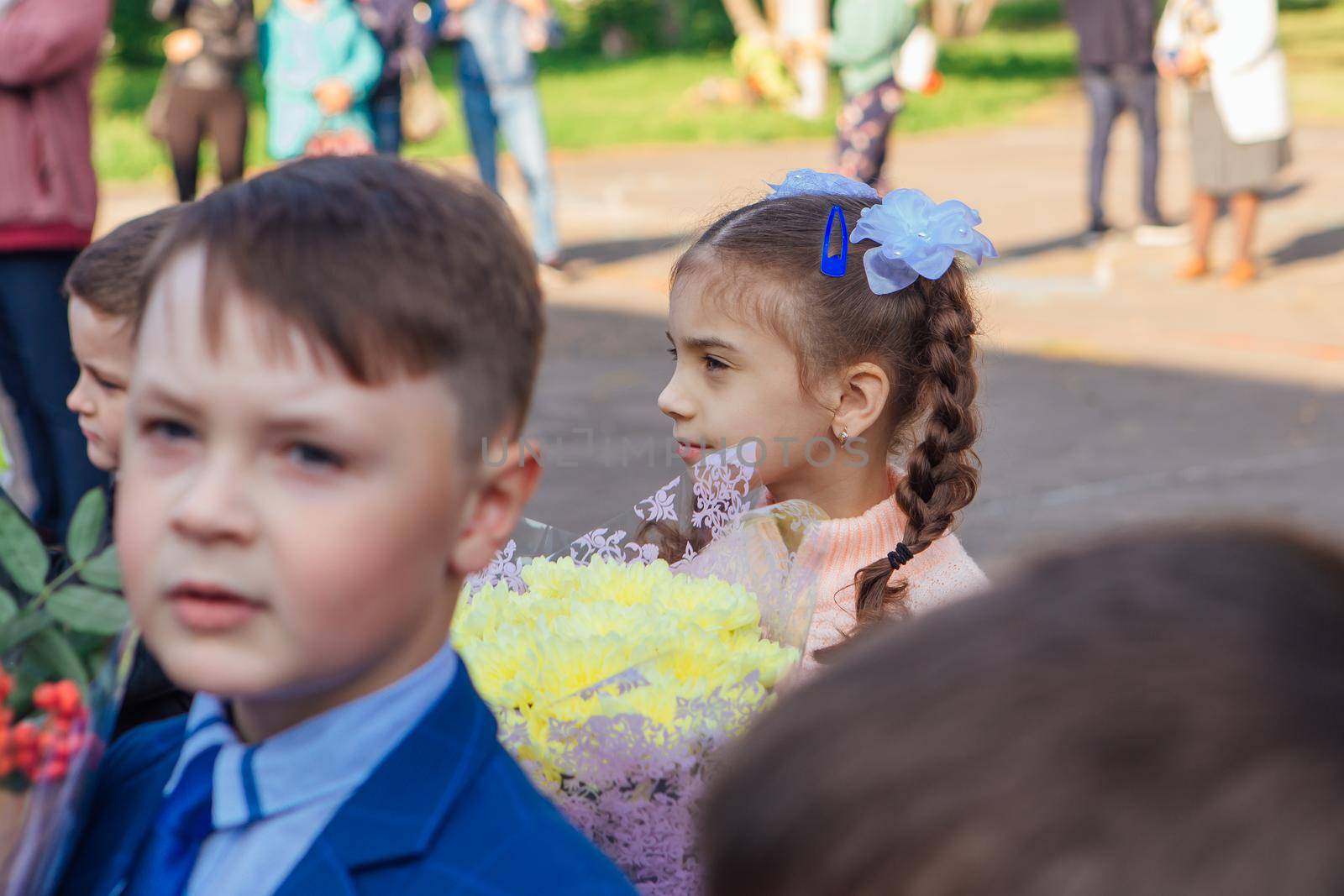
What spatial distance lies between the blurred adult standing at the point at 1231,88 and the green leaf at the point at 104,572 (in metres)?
8.66

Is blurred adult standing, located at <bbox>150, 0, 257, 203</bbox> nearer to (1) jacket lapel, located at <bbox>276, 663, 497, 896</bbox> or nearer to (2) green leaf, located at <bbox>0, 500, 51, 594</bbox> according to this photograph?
(2) green leaf, located at <bbox>0, 500, 51, 594</bbox>

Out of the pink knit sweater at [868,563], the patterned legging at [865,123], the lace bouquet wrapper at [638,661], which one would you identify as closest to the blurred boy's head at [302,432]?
the lace bouquet wrapper at [638,661]

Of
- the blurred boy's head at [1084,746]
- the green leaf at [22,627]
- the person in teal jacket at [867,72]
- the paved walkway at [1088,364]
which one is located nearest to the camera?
the blurred boy's head at [1084,746]

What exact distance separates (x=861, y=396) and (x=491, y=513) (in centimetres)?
169

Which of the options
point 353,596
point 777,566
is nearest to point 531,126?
point 777,566

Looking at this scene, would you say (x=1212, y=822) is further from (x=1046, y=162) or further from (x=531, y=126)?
(x=1046, y=162)

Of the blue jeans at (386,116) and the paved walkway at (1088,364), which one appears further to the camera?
the blue jeans at (386,116)

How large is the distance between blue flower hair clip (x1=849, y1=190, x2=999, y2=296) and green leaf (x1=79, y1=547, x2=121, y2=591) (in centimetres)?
176

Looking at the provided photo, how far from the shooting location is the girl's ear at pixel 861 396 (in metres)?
2.88

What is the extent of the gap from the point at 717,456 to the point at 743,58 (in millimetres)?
16516

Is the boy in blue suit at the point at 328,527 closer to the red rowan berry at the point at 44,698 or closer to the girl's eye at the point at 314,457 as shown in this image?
the girl's eye at the point at 314,457

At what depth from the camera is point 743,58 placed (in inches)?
714

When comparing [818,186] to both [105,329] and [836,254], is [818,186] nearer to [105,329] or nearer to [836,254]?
[836,254]

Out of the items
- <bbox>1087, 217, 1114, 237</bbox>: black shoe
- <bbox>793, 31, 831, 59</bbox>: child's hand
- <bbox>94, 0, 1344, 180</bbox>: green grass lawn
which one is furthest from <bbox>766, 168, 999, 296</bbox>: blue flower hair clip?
<bbox>94, 0, 1344, 180</bbox>: green grass lawn
